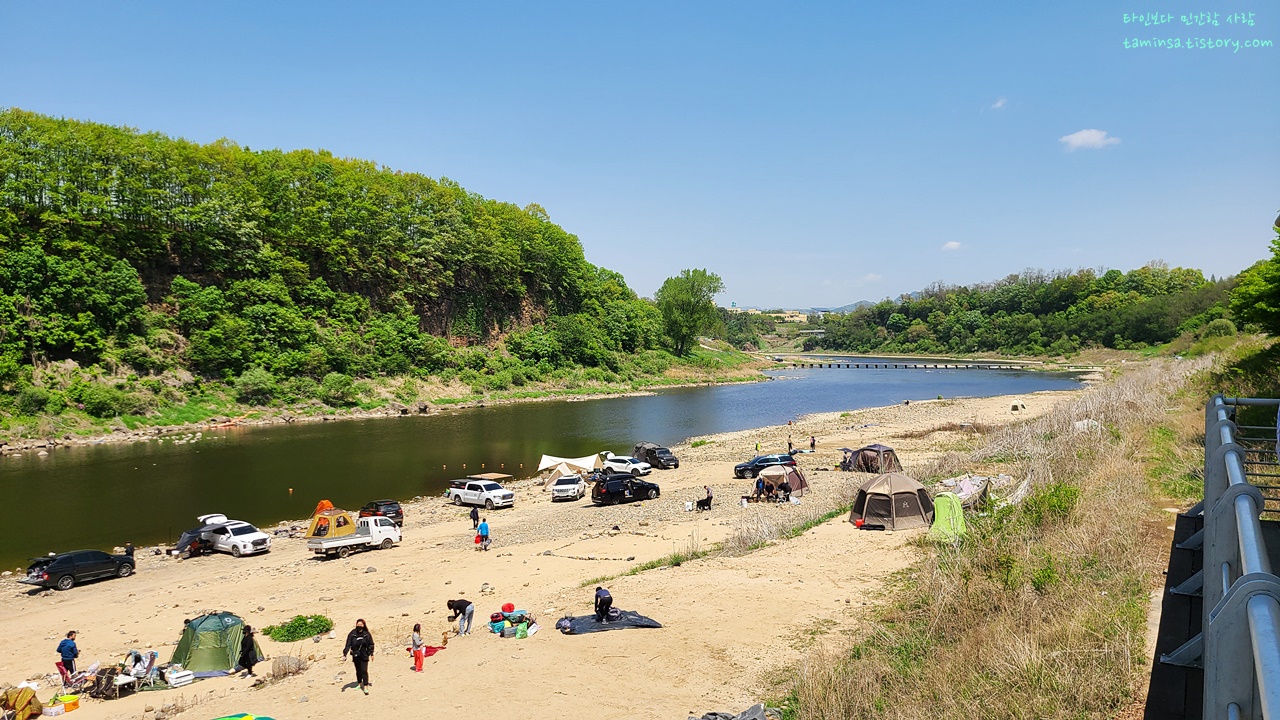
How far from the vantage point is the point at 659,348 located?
123500mm

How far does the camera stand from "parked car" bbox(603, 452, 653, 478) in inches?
1543

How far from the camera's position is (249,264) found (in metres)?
75.2

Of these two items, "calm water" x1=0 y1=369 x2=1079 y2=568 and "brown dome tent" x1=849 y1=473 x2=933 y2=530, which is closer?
"brown dome tent" x1=849 y1=473 x2=933 y2=530

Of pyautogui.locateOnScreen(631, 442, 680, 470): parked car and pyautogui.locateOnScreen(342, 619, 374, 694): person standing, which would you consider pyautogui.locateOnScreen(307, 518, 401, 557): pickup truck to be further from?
pyautogui.locateOnScreen(631, 442, 680, 470): parked car

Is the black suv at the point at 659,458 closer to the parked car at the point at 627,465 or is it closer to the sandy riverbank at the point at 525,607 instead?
the parked car at the point at 627,465

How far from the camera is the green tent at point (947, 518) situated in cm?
1998

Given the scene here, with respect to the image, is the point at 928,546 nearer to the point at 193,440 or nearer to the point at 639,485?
the point at 639,485

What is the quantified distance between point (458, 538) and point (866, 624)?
729 inches

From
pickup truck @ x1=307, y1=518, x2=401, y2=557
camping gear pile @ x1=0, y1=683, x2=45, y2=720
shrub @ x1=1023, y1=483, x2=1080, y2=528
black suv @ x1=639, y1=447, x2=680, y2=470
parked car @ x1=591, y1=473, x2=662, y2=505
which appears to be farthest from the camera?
black suv @ x1=639, y1=447, x2=680, y2=470

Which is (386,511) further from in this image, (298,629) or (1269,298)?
(1269,298)

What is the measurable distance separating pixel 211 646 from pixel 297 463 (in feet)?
98.2

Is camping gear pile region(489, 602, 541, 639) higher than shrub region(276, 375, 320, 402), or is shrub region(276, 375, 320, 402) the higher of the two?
shrub region(276, 375, 320, 402)

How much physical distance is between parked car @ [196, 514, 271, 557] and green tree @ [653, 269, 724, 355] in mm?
101480

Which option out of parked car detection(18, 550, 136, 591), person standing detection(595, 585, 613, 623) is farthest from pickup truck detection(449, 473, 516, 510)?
person standing detection(595, 585, 613, 623)
